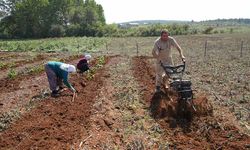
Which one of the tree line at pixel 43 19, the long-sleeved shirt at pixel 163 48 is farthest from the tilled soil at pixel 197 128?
the tree line at pixel 43 19

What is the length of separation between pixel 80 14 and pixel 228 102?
70997 millimetres

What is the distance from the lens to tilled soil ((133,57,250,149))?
22.8ft

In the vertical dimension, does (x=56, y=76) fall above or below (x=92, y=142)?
above

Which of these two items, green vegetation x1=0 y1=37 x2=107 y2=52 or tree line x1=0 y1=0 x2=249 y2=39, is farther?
tree line x1=0 y1=0 x2=249 y2=39

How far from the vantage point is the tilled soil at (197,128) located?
22.8 ft

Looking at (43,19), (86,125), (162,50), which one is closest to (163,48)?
(162,50)

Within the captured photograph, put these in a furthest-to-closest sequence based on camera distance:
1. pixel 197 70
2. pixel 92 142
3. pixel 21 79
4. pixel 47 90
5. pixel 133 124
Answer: pixel 197 70
pixel 21 79
pixel 47 90
pixel 133 124
pixel 92 142

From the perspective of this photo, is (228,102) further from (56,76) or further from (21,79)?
(21,79)

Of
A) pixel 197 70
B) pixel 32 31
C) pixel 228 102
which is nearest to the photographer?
pixel 228 102

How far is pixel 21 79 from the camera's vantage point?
47.5 feet

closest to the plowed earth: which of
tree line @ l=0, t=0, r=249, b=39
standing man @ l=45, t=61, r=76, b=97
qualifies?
standing man @ l=45, t=61, r=76, b=97

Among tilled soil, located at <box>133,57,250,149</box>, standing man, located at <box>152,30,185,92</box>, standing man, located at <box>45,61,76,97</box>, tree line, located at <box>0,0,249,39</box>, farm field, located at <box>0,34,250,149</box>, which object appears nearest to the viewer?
tilled soil, located at <box>133,57,250,149</box>

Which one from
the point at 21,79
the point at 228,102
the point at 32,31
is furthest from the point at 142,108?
the point at 32,31

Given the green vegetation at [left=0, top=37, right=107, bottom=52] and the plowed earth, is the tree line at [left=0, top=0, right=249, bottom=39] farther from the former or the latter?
the plowed earth
